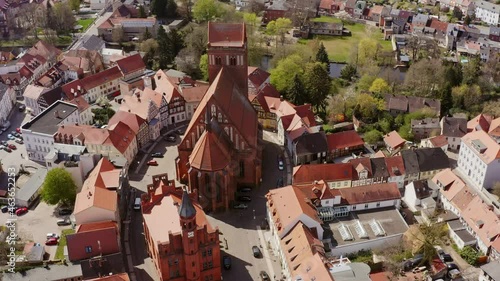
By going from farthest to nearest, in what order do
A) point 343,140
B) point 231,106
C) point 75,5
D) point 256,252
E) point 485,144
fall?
point 75,5, point 343,140, point 485,144, point 231,106, point 256,252

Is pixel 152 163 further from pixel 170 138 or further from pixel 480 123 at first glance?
pixel 480 123

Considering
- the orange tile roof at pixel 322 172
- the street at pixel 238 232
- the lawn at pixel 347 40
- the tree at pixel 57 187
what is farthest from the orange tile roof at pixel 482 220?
the lawn at pixel 347 40

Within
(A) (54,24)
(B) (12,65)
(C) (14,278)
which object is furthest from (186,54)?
(C) (14,278)

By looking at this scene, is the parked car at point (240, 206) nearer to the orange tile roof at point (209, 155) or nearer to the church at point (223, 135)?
the church at point (223, 135)

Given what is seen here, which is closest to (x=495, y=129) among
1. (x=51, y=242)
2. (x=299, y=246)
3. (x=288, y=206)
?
(x=288, y=206)

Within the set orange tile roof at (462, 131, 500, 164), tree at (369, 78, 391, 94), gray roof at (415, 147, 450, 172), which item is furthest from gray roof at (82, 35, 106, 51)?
orange tile roof at (462, 131, 500, 164)

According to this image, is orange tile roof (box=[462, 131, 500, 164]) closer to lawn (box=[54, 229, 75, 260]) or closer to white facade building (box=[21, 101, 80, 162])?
lawn (box=[54, 229, 75, 260])
